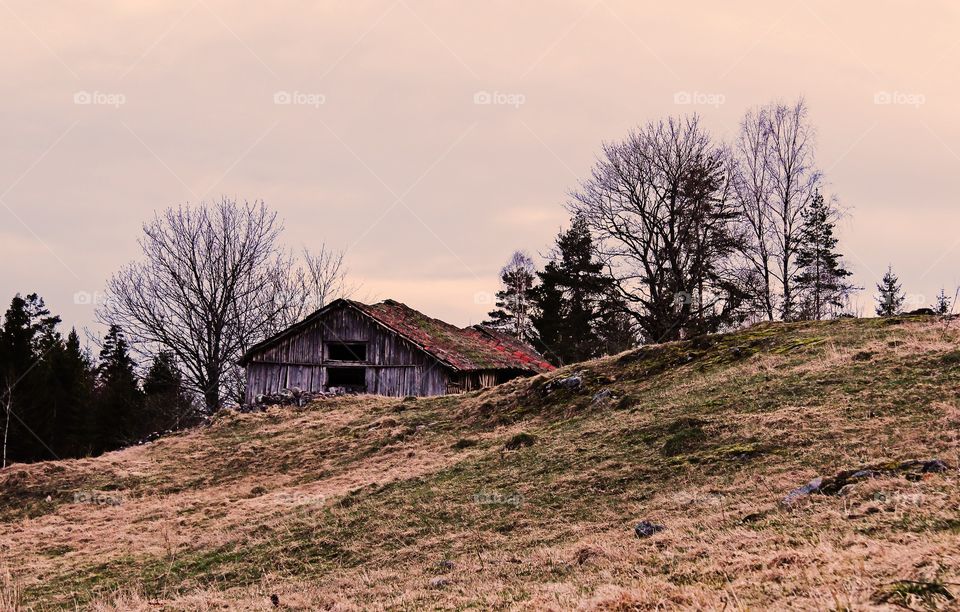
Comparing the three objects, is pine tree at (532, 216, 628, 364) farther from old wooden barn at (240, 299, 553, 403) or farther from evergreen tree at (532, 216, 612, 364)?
old wooden barn at (240, 299, 553, 403)

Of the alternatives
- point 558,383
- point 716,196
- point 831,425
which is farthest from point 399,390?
point 831,425

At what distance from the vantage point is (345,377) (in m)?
38.8

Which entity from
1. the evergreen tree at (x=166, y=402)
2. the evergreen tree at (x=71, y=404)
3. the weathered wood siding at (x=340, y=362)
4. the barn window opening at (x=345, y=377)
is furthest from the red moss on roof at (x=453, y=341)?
the evergreen tree at (x=71, y=404)

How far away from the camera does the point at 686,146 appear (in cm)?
3638

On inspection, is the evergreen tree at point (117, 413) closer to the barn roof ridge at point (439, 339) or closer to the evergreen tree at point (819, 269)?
the barn roof ridge at point (439, 339)

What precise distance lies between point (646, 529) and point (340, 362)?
90.2ft

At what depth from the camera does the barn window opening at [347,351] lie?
115ft

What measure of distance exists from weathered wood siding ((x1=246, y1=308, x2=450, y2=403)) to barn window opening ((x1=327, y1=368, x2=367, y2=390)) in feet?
4.50

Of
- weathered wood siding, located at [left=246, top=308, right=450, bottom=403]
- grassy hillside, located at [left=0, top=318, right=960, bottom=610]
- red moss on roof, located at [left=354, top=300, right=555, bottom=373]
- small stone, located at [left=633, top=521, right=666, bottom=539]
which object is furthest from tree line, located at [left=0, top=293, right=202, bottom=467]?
small stone, located at [left=633, top=521, right=666, bottom=539]

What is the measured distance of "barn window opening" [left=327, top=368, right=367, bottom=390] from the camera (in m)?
36.8

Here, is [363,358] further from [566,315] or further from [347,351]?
[566,315]

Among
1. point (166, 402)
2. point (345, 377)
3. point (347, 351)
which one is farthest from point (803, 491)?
point (166, 402)

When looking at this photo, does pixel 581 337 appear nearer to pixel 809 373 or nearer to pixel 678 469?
pixel 809 373

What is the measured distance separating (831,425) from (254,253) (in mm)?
38340
